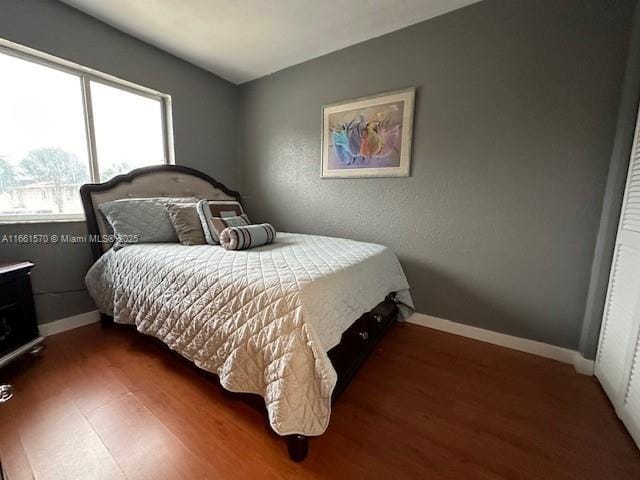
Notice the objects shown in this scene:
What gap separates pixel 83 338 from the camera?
77.7 inches

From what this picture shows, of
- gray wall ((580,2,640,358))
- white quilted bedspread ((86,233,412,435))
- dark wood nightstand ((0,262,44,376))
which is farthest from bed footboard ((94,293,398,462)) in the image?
gray wall ((580,2,640,358))

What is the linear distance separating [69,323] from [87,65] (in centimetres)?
207

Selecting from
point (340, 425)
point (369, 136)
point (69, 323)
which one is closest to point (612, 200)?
point (369, 136)

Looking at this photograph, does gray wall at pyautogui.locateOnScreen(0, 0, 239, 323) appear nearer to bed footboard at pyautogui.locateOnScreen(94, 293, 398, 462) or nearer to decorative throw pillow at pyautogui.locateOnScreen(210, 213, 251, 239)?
Answer: bed footboard at pyautogui.locateOnScreen(94, 293, 398, 462)

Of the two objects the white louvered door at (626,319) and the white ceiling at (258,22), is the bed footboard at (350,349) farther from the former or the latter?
the white ceiling at (258,22)

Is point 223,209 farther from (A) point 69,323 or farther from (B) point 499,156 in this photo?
(B) point 499,156

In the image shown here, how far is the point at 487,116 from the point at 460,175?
1.41ft

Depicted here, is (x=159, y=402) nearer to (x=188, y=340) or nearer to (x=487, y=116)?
(x=188, y=340)

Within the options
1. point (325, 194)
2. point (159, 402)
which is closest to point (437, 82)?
point (325, 194)

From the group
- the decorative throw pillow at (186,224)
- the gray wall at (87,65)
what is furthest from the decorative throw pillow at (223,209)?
the gray wall at (87,65)

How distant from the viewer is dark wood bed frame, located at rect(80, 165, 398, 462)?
133cm

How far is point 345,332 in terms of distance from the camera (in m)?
1.57

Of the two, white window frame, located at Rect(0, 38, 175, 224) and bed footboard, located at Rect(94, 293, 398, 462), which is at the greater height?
white window frame, located at Rect(0, 38, 175, 224)

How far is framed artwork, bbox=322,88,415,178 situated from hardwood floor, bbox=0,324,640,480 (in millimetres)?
1595
